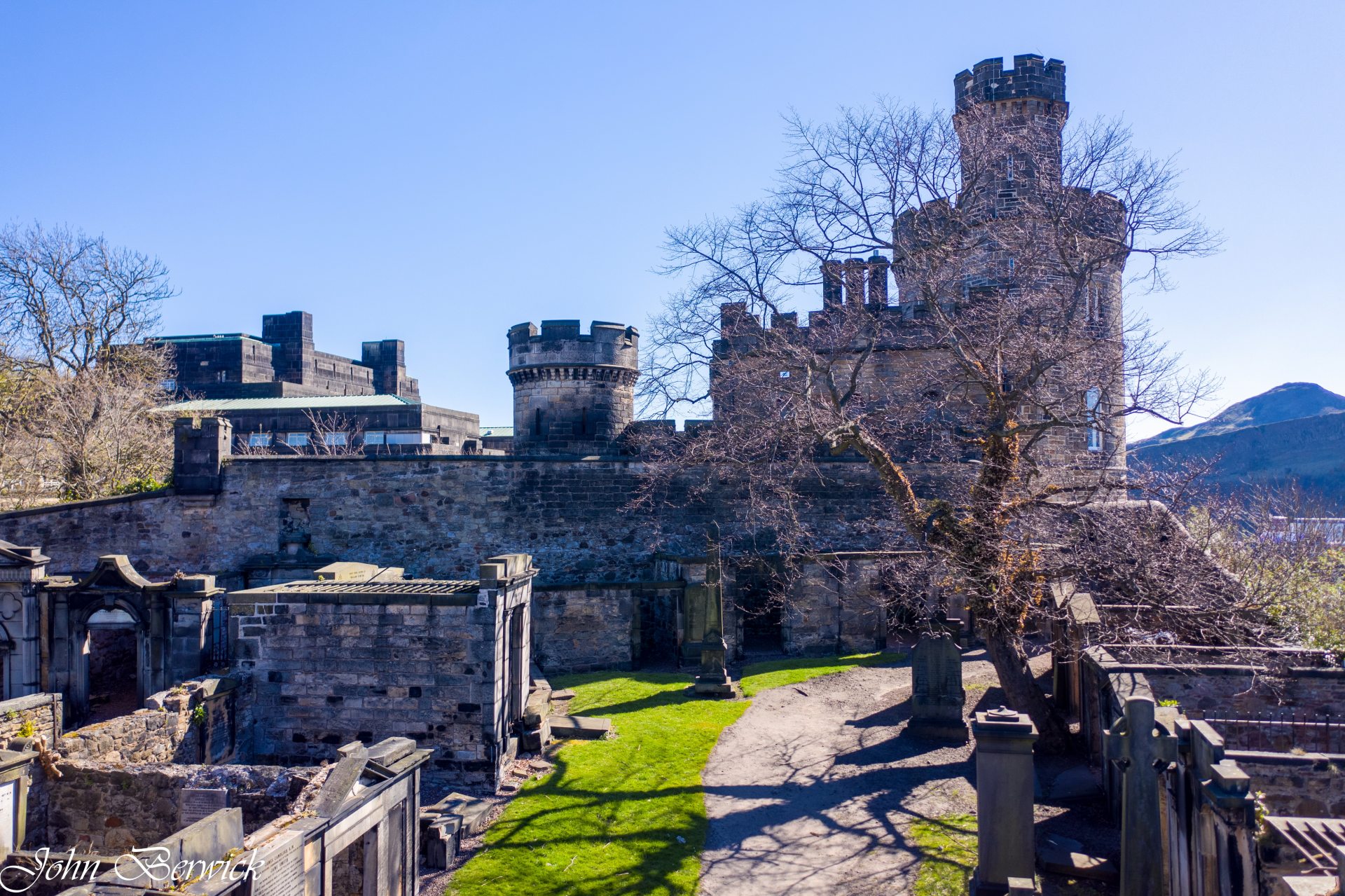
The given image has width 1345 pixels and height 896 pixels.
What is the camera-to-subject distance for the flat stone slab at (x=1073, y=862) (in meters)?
8.29

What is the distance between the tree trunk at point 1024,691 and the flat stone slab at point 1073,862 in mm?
3081

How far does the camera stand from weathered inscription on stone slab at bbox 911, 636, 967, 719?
1302 centimetres

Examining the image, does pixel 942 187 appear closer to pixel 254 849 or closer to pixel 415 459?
pixel 254 849

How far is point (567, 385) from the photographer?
2333cm

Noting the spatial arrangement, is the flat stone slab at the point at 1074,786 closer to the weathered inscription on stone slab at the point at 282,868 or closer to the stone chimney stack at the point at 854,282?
the stone chimney stack at the point at 854,282

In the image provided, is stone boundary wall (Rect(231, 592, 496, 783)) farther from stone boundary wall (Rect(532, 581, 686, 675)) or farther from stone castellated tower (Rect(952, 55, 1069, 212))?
stone castellated tower (Rect(952, 55, 1069, 212))

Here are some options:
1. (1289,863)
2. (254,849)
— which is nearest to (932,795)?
(1289,863)

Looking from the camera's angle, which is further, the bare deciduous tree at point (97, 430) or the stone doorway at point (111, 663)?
the bare deciduous tree at point (97, 430)

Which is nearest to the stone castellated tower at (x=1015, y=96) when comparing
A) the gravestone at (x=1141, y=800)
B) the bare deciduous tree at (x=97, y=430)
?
the gravestone at (x=1141, y=800)

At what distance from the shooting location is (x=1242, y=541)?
49.2 feet

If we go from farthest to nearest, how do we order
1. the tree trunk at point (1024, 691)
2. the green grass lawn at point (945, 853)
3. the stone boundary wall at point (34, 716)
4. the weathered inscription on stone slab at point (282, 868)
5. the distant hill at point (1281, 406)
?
1. the distant hill at point (1281, 406)
2. the tree trunk at point (1024, 691)
3. the stone boundary wall at point (34, 716)
4. the green grass lawn at point (945, 853)
5. the weathered inscription on stone slab at point (282, 868)

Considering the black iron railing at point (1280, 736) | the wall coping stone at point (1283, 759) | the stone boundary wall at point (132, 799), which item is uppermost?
the wall coping stone at point (1283, 759)

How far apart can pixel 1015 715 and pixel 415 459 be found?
16.2 meters

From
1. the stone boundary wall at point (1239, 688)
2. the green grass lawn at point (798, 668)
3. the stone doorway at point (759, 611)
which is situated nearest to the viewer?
the stone boundary wall at point (1239, 688)
